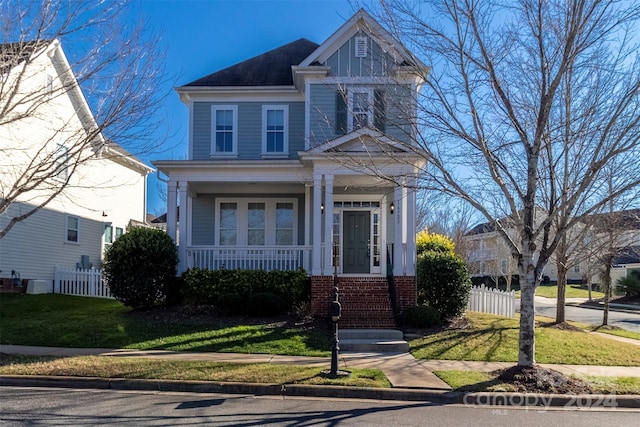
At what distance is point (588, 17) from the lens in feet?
28.4

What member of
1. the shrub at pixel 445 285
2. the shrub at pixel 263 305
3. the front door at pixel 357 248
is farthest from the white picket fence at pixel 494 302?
the shrub at pixel 263 305

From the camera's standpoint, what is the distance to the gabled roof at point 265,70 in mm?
18031

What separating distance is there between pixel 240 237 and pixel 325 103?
5475mm

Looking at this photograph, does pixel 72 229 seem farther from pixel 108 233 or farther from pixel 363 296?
pixel 363 296

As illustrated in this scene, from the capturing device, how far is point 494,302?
17.1 metres

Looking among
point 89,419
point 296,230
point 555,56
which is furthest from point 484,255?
point 89,419

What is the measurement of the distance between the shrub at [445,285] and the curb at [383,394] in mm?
5981

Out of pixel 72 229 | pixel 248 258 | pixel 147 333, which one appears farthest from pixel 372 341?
pixel 72 229

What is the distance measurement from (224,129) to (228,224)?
10.9ft

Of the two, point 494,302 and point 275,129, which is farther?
point 275,129

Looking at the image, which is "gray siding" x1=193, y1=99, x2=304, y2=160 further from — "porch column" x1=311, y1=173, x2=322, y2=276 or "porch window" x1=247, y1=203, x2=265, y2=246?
"porch column" x1=311, y1=173, x2=322, y2=276

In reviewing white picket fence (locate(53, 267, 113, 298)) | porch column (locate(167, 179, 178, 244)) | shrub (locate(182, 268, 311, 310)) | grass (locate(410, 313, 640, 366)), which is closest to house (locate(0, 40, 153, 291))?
white picket fence (locate(53, 267, 113, 298))

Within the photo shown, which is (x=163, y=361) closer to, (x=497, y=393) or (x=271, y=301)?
(x=271, y=301)

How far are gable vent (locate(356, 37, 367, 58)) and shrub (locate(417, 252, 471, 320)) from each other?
696 centimetres
